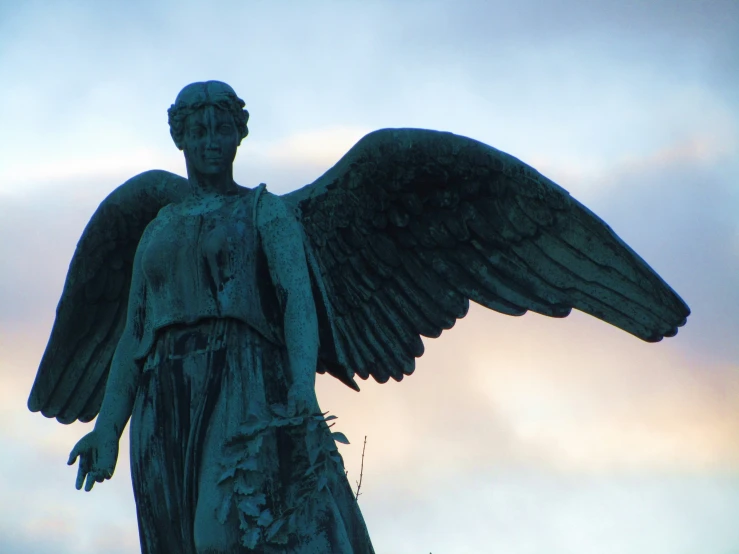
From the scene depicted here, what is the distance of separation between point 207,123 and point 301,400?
1611 mm

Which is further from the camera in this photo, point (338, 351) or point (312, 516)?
point (338, 351)

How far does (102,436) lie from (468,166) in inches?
98.9

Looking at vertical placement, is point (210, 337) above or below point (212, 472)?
above

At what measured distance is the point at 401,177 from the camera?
11.5 meters

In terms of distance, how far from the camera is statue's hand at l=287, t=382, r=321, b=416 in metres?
10.3

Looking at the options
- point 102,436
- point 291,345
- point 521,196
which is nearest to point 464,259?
point 521,196

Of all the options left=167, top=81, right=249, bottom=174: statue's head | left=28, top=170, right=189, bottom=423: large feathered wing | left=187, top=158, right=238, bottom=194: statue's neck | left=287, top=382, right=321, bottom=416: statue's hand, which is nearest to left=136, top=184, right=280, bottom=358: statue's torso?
left=187, top=158, right=238, bottom=194: statue's neck

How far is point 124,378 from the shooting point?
10.9 m

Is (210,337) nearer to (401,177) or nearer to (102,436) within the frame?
(102,436)

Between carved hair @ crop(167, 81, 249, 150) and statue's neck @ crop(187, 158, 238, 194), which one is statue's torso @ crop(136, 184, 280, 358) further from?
carved hair @ crop(167, 81, 249, 150)

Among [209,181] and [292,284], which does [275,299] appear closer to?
[292,284]

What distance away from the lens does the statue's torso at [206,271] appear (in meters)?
10.7

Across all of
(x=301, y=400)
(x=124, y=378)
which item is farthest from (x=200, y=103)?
(x=301, y=400)

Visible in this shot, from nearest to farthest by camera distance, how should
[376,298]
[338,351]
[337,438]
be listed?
[337,438], [338,351], [376,298]
